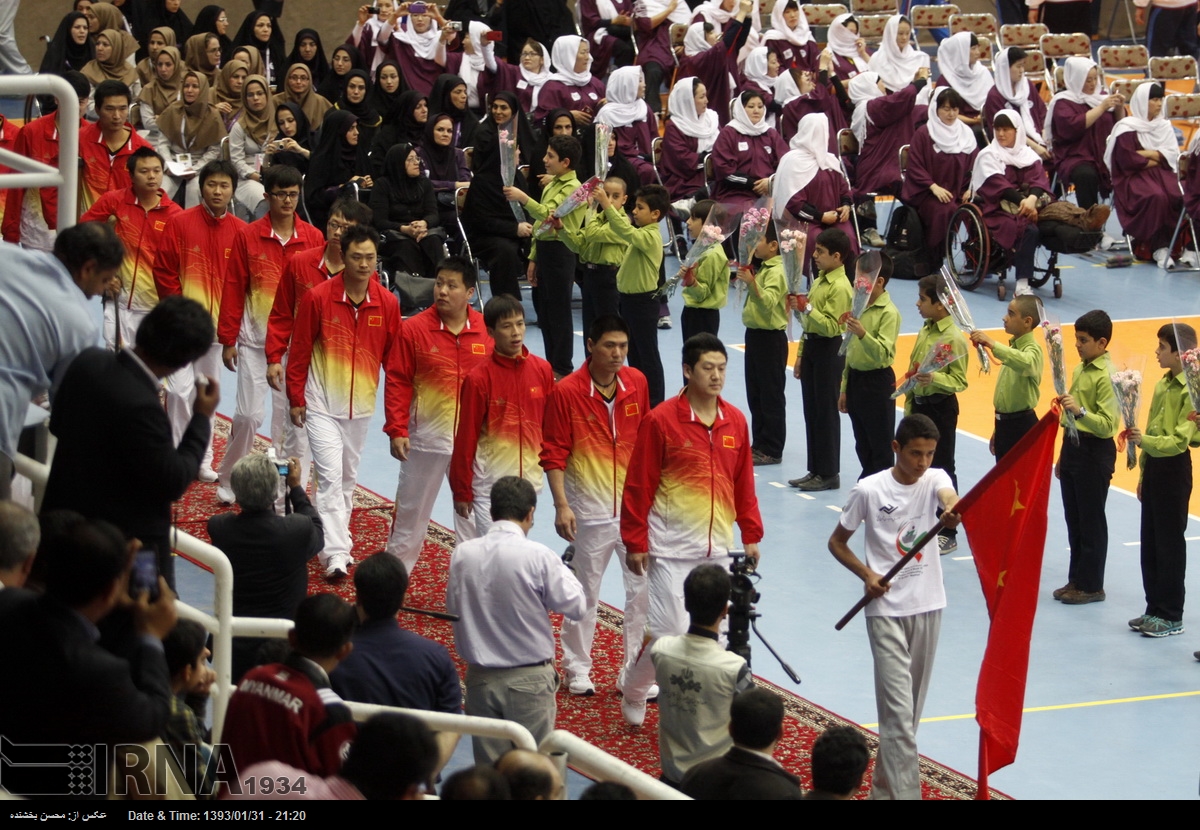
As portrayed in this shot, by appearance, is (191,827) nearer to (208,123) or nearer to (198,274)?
(198,274)

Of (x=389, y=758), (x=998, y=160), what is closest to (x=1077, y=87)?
(x=998, y=160)

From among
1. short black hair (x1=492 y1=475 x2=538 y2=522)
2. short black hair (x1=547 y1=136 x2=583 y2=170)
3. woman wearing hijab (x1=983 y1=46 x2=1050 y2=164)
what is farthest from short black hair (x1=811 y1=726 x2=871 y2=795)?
woman wearing hijab (x1=983 y1=46 x2=1050 y2=164)

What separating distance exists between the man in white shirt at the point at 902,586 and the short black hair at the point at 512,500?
1.50 meters

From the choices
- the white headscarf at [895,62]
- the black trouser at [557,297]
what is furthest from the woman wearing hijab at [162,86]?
the white headscarf at [895,62]

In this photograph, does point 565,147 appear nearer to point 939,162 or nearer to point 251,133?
point 251,133

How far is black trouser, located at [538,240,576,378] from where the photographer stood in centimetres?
1470

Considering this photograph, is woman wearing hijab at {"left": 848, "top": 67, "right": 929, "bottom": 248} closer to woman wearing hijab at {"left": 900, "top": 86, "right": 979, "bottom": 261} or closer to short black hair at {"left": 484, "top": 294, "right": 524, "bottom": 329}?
woman wearing hijab at {"left": 900, "top": 86, "right": 979, "bottom": 261}

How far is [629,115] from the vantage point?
63.6 feet

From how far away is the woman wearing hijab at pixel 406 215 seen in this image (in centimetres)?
1597

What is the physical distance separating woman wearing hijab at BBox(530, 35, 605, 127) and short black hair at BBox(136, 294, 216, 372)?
49.2 ft

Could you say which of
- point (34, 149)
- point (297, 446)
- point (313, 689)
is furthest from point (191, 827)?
point (34, 149)

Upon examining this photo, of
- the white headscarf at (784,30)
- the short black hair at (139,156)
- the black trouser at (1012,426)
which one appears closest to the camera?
the black trouser at (1012,426)

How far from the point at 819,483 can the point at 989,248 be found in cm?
653

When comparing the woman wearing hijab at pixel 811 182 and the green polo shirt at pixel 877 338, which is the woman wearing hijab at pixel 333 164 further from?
the green polo shirt at pixel 877 338
